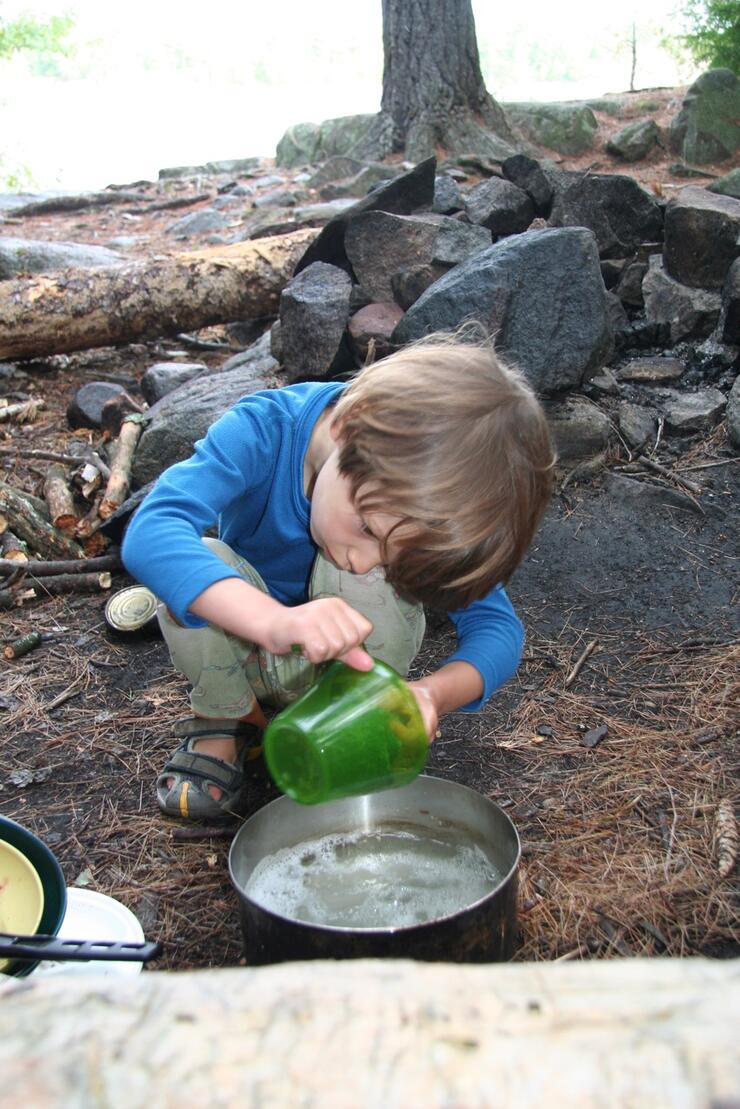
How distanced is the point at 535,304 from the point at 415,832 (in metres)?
2.25

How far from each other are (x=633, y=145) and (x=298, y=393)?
547 centimetres

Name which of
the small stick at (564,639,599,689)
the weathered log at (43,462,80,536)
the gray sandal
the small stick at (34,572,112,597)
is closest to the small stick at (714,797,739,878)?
the small stick at (564,639,599,689)

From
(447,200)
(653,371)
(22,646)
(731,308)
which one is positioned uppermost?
(447,200)

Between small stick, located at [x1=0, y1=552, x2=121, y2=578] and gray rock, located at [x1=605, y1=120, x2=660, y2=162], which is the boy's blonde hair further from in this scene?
gray rock, located at [x1=605, y1=120, x2=660, y2=162]

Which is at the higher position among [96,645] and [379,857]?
[379,857]

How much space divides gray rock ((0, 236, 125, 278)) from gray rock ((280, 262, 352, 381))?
2.28 metres

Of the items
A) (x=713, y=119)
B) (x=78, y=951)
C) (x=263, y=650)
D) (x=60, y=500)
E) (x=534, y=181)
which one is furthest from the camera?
(x=713, y=119)

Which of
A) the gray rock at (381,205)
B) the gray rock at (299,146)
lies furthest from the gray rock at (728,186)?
the gray rock at (299,146)

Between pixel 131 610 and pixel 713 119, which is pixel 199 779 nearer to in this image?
pixel 131 610

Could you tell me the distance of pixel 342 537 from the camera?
1.57 m

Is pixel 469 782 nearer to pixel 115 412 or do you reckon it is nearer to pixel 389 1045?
pixel 389 1045

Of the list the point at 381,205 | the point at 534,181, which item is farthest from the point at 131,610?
the point at 534,181

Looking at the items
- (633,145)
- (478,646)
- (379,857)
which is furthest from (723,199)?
(379,857)

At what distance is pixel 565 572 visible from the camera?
2959mm
